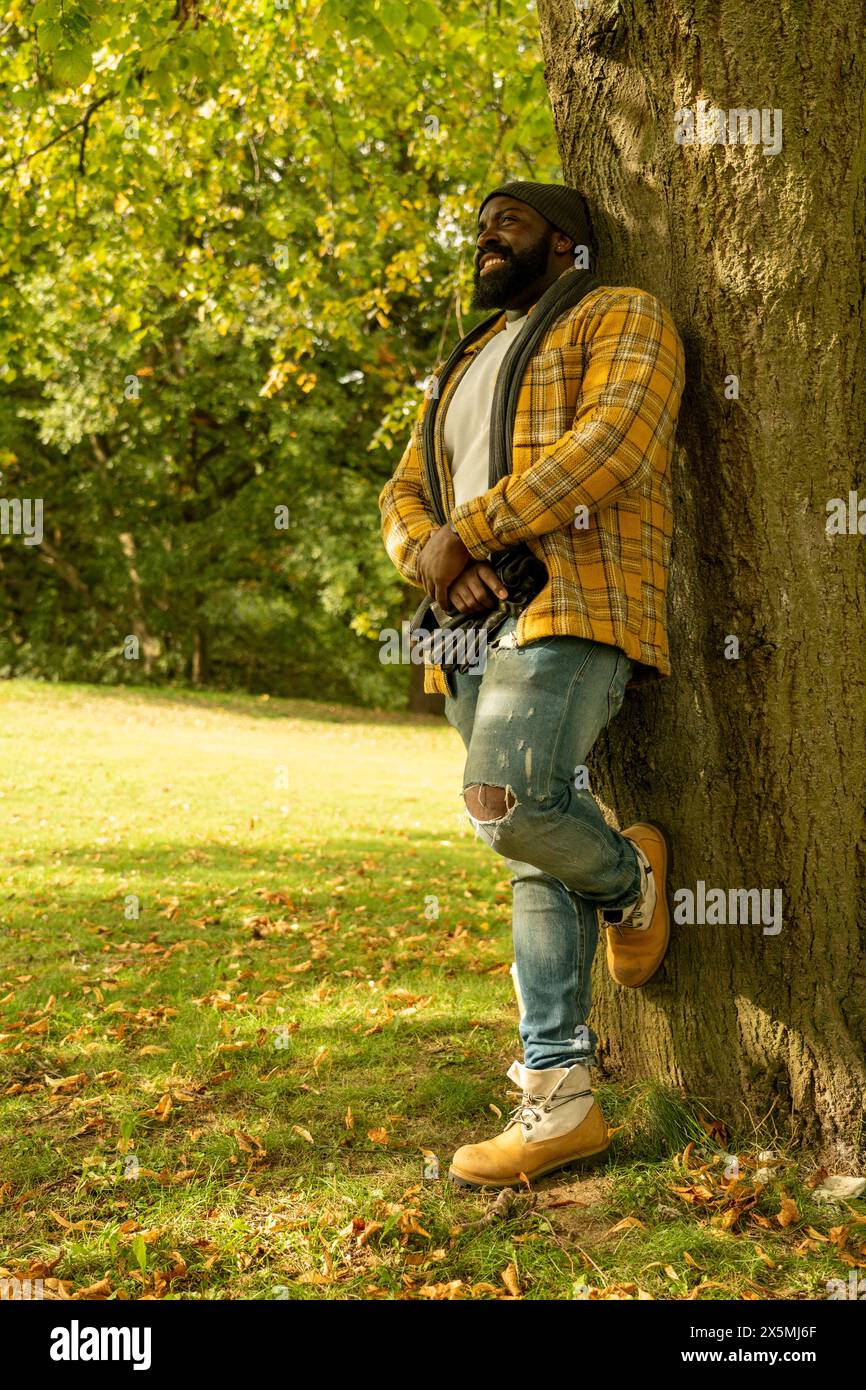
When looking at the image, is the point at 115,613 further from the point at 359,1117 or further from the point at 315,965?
the point at 359,1117

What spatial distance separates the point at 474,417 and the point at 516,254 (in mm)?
466

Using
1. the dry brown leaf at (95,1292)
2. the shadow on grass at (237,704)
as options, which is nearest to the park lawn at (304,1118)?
the dry brown leaf at (95,1292)

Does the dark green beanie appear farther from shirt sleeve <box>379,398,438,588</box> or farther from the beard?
shirt sleeve <box>379,398,438,588</box>

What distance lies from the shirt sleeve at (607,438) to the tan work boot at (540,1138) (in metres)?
1.41

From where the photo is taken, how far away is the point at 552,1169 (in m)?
3.08

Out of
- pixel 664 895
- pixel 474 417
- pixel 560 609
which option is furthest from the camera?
pixel 474 417

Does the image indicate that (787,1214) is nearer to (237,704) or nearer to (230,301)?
(230,301)

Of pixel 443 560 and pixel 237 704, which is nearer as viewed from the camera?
pixel 443 560

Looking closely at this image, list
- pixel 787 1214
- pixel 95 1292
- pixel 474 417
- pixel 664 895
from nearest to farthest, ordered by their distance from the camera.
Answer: pixel 95 1292
pixel 787 1214
pixel 664 895
pixel 474 417

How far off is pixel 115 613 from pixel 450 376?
22.4 m

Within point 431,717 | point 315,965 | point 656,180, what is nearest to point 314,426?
point 431,717

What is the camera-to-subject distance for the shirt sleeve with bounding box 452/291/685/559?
2.90 metres

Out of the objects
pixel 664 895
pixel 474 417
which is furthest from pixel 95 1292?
pixel 474 417

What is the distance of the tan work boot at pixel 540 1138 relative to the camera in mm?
3045
